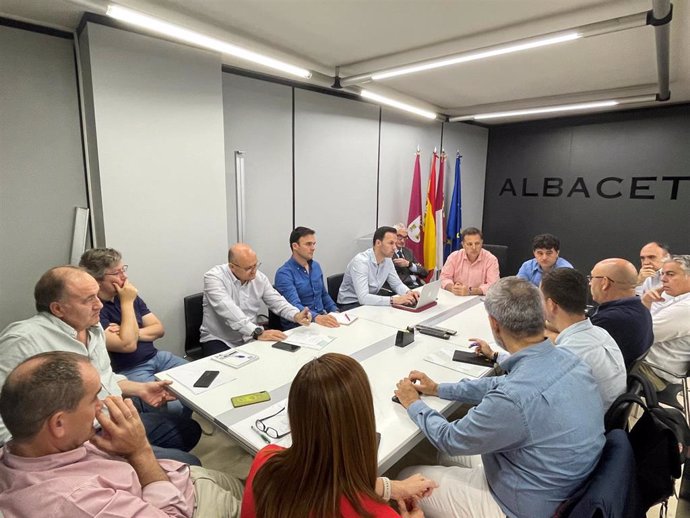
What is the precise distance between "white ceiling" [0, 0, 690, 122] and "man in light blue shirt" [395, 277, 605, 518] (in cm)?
208

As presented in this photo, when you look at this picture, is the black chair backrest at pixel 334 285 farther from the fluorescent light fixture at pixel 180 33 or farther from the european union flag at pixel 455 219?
the european union flag at pixel 455 219

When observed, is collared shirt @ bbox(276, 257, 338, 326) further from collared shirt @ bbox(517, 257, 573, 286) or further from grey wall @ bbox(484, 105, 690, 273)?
grey wall @ bbox(484, 105, 690, 273)

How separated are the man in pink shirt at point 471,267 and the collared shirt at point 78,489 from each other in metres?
3.16

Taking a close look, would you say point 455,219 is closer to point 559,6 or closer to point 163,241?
point 559,6

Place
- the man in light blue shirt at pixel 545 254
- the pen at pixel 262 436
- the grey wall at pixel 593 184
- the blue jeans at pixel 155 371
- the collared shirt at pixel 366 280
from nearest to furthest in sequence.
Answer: the pen at pixel 262 436 < the blue jeans at pixel 155 371 < the collared shirt at pixel 366 280 < the man in light blue shirt at pixel 545 254 < the grey wall at pixel 593 184

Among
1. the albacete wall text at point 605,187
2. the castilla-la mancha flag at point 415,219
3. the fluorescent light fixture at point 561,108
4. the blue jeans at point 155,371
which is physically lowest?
the blue jeans at point 155,371

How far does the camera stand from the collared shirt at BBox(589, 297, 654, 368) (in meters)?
1.99

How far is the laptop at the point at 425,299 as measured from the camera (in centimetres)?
317

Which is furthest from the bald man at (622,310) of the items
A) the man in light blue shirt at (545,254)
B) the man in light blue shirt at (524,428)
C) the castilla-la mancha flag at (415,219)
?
the castilla-la mancha flag at (415,219)

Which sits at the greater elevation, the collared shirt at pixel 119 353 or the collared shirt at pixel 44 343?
the collared shirt at pixel 44 343

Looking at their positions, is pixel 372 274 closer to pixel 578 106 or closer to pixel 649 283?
pixel 649 283

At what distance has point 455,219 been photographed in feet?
20.3

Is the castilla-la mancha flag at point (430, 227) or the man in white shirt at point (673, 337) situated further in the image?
the castilla-la mancha flag at point (430, 227)

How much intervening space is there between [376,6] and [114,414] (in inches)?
105
